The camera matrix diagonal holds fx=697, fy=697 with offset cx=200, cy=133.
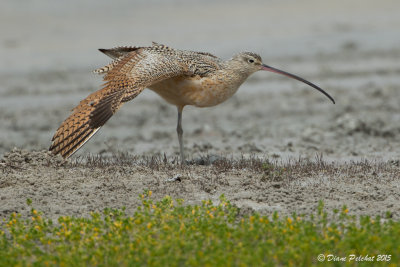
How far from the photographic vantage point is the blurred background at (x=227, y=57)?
1341 centimetres

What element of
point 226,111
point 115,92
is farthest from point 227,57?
point 115,92

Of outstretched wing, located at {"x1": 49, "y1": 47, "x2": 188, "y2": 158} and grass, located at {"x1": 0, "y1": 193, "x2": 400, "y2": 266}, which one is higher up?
outstretched wing, located at {"x1": 49, "y1": 47, "x2": 188, "y2": 158}

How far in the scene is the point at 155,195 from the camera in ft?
26.8

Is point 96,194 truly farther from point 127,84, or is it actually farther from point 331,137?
point 331,137

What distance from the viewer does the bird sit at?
8.69m

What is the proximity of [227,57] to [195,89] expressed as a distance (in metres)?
11.6

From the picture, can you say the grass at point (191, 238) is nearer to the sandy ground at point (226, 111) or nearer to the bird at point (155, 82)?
the sandy ground at point (226, 111)

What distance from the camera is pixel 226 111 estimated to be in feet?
53.6

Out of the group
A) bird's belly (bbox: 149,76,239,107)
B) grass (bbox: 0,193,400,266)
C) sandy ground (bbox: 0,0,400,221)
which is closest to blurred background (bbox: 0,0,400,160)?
sandy ground (bbox: 0,0,400,221)

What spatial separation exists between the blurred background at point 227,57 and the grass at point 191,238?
423cm

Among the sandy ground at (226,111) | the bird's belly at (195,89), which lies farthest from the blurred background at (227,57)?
the bird's belly at (195,89)

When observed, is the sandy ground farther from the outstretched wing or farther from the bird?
the bird

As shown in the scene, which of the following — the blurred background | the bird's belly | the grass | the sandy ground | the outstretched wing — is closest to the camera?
the grass

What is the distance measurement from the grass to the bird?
1.52 meters
